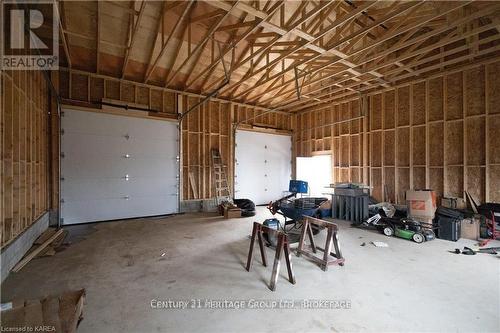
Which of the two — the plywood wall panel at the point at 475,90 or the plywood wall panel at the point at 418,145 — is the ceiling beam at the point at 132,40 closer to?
the plywood wall panel at the point at 418,145

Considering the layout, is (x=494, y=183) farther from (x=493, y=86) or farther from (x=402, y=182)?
(x=493, y=86)

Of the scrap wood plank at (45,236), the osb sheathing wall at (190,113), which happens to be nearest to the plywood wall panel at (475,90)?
the osb sheathing wall at (190,113)

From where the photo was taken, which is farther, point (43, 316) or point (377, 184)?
point (377, 184)

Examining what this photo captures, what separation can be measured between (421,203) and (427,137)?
247 centimetres

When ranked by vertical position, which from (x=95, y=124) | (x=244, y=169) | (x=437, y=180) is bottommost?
(x=437, y=180)

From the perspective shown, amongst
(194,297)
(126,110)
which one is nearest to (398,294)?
(194,297)

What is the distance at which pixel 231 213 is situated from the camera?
7.76 metres

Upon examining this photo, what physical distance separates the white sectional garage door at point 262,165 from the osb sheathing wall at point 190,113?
1.48 feet

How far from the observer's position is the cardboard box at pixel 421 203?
5.79 m

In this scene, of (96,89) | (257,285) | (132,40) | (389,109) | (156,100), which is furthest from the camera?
(156,100)

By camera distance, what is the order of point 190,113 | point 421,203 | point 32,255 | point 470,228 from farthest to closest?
1. point 190,113
2. point 421,203
3. point 470,228
4. point 32,255

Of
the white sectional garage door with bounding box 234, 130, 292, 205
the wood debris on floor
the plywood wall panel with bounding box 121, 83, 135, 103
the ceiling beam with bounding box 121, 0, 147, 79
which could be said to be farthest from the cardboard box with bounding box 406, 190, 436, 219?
the plywood wall panel with bounding box 121, 83, 135, 103

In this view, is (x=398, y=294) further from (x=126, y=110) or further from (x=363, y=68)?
(x=126, y=110)

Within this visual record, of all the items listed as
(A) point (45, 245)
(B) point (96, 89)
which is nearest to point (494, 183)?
(A) point (45, 245)
